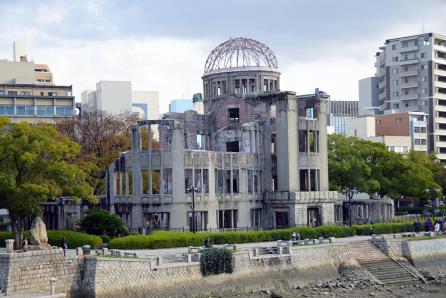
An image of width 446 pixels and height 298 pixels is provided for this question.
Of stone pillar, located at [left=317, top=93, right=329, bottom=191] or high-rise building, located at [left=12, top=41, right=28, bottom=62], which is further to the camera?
high-rise building, located at [left=12, top=41, right=28, bottom=62]

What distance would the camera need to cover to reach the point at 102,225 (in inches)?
2554

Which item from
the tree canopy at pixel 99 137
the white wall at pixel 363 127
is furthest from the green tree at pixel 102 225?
the white wall at pixel 363 127

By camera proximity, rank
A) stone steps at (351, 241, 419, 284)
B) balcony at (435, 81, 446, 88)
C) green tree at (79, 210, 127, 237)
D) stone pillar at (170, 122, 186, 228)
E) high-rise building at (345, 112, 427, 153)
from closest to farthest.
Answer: stone steps at (351, 241, 419, 284), green tree at (79, 210, 127, 237), stone pillar at (170, 122, 186, 228), high-rise building at (345, 112, 427, 153), balcony at (435, 81, 446, 88)

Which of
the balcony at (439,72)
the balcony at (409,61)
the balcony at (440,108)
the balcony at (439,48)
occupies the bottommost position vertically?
the balcony at (440,108)

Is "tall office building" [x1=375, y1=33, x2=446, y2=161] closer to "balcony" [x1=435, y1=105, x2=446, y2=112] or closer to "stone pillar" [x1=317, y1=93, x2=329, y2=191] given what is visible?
"balcony" [x1=435, y1=105, x2=446, y2=112]

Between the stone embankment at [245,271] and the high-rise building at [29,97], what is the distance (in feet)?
221

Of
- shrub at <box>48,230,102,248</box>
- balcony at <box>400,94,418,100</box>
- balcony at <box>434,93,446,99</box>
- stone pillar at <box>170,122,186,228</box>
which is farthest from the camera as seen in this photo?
Result: balcony at <box>400,94,418,100</box>

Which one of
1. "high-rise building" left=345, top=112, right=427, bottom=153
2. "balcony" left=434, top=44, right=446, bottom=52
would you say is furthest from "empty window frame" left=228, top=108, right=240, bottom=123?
"balcony" left=434, top=44, right=446, bottom=52

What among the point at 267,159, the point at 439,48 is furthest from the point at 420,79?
the point at 267,159

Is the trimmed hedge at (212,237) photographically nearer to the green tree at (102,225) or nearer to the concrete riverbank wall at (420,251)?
the green tree at (102,225)

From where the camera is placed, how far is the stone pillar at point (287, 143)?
80.9 metres

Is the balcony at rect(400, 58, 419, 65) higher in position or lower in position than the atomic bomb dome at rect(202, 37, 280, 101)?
higher

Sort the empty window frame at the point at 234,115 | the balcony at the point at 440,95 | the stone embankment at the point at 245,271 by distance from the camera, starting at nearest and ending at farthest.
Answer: the stone embankment at the point at 245,271, the empty window frame at the point at 234,115, the balcony at the point at 440,95

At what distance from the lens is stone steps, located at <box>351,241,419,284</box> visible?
63844mm
